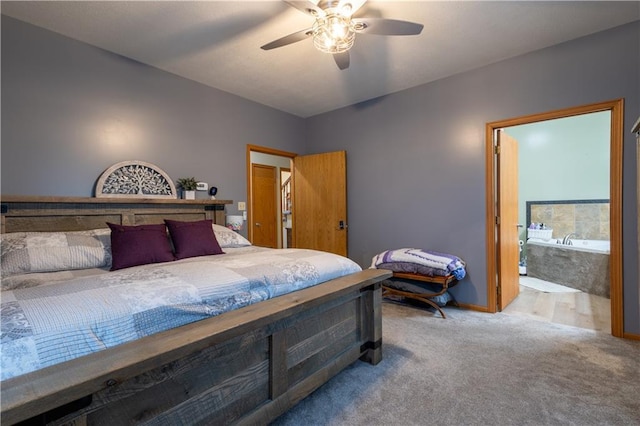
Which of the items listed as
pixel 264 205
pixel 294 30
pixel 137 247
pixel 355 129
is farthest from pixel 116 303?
pixel 264 205

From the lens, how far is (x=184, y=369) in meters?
1.19

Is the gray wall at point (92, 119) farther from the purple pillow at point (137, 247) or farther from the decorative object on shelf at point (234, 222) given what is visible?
the purple pillow at point (137, 247)

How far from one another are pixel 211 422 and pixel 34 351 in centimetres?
71

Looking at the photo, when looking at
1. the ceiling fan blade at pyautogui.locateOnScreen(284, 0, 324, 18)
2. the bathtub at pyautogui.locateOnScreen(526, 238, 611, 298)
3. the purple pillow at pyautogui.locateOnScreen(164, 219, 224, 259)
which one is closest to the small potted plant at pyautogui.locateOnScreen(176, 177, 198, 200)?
the purple pillow at pyautogui.locateOnScreen(164, 219, 224, 259)

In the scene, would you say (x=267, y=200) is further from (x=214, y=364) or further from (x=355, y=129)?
(x=214, y=364)

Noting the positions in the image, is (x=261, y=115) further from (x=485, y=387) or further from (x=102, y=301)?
(x=485, y=387)

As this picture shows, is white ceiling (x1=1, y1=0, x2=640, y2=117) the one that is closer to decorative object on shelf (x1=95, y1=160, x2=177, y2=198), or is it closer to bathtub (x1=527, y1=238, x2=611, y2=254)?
decorative object on shelf (x1=95, y1=160, x2=177, y2=198)

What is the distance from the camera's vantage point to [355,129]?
166 inches

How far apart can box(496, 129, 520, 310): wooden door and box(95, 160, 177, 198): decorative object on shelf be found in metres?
3.53

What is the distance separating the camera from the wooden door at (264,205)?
18.9 ft

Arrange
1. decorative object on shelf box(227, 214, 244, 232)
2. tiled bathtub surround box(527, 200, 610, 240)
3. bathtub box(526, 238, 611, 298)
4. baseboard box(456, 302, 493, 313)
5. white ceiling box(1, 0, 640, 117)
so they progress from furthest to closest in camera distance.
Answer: tiled bathtub surround box(527, 200, 610, 240)
bathtub box(526, 238, 611, 298)
decorative object on shelf box(227, 214, 244, 232)
baseboard box(456, 302, 493, 313)
white ceiling box(1, 0, 640, 117)

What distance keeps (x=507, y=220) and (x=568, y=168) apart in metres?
2.87

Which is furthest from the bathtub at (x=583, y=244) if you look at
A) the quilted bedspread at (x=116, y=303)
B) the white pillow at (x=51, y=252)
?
the white pillow at (x=51, y=252)

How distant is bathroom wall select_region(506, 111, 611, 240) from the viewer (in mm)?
4844
